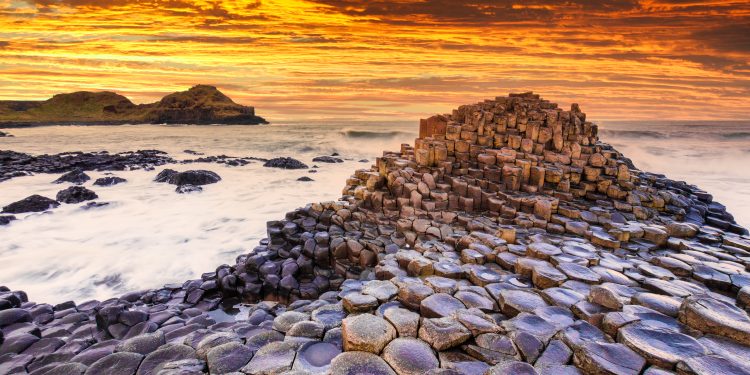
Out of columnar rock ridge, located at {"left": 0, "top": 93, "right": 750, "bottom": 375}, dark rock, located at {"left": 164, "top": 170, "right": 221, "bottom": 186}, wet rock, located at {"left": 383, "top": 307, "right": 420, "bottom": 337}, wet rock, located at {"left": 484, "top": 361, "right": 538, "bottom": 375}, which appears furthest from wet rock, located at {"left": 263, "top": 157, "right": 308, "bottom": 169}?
wet rock, located at {"left": 484, "top": 361, "right": 538, "bottom": 375}

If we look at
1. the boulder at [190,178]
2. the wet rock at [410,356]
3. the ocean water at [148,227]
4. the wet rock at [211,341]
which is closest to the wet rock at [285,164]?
the ocean water at [148,227]

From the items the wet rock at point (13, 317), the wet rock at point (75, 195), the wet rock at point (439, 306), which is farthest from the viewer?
the wet rock at point (75, 195)

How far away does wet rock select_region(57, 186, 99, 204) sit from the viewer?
14.9 metres

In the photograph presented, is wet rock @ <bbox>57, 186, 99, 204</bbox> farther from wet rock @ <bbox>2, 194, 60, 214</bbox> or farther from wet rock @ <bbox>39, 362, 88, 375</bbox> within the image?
wet rock @ <bbox>39, 362, 88, 375</bbox>

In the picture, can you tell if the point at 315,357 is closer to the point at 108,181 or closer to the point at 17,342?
the point at 17,342

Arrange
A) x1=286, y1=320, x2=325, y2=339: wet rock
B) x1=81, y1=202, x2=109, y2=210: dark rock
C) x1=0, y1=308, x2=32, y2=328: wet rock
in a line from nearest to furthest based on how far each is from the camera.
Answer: x1=286, y1=320, x2=325, y2=339: wet rock, x1=0, y1=308, x2=32, y2=328: wet rock, x1=81, y1=202, x2=109, y2=210: dark rock

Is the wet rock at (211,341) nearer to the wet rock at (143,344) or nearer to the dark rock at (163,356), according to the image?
the dark rock at (163,356)

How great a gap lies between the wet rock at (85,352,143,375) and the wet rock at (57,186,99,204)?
576 inches

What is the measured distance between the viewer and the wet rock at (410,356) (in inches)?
125

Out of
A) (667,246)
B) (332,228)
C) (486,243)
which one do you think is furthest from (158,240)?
(667,246)

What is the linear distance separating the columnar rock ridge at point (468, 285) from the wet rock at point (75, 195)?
32.1 feet

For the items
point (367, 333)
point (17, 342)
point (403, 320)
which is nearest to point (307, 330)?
point (367, 333)

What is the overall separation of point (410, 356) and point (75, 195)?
17.9m

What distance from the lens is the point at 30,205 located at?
13.7 m
